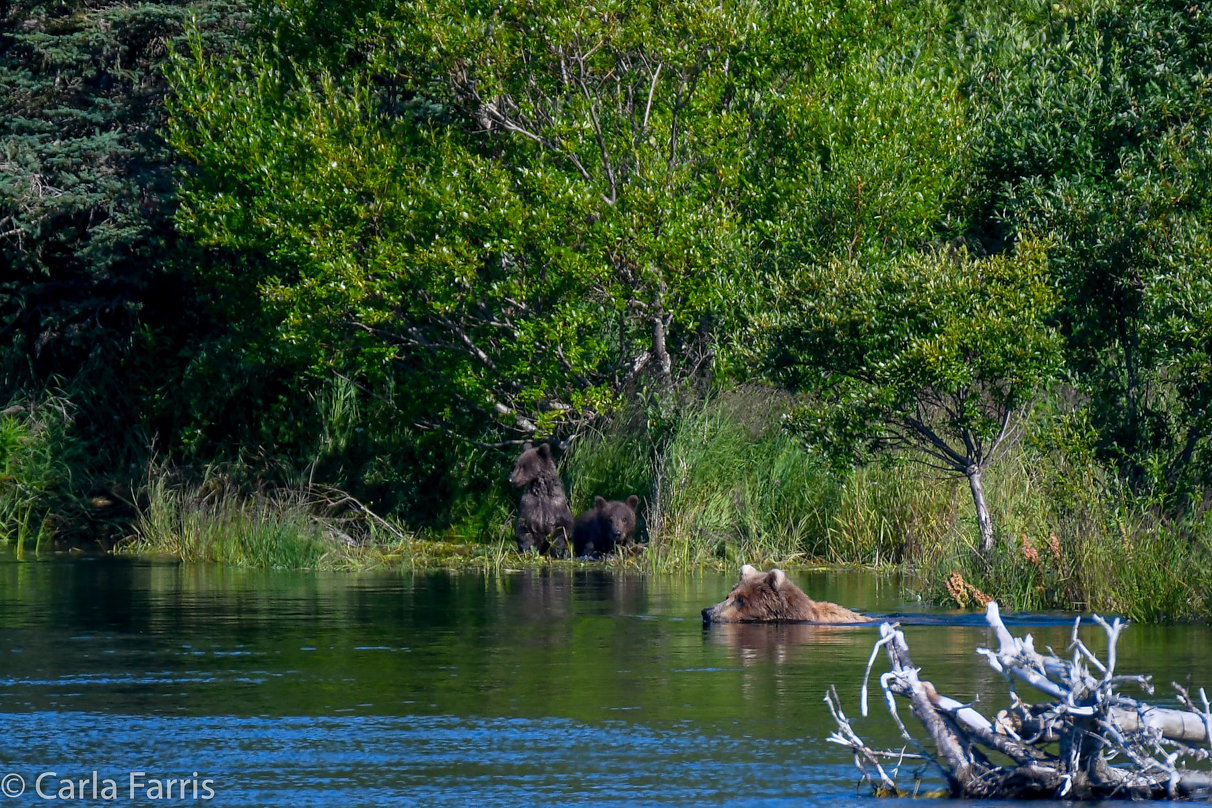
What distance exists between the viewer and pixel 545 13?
22234 millimetres

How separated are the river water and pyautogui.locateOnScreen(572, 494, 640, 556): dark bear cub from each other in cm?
357

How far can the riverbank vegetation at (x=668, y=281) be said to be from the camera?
16750 mm

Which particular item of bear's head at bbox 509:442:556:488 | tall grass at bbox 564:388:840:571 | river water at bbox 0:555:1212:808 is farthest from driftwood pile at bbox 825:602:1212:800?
bear's head at bbox 509:442:556:488

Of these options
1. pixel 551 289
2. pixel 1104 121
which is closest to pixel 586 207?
pixel 551 289

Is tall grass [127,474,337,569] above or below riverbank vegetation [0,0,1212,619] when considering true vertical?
below

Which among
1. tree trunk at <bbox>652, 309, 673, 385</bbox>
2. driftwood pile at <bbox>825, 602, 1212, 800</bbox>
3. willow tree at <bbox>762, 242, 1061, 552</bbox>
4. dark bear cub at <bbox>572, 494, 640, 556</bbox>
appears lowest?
driftwood pile at <bbox>825, 602, 1212, 800</bbox>

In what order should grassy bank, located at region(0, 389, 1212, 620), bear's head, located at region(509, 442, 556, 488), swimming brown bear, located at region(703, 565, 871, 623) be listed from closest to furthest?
swimming brown bear, located at region(703, 565, 871, 623) < grassy bank, located at region(0, 389, 1212, 620) < bear's head, located at region(509, 442, 556, 488)

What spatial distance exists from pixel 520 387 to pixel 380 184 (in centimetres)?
365

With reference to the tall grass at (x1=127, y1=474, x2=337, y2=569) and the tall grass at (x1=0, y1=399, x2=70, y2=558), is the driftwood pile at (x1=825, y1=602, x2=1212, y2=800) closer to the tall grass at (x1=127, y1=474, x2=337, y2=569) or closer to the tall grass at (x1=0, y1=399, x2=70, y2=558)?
the tall grass at (x1=127, y1=474, x2=337, y2=569)

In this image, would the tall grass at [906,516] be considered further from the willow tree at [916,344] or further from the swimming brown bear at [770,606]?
the swimming brown bear at [770,606]

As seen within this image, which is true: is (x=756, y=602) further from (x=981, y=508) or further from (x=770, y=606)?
(x=981, y=508)

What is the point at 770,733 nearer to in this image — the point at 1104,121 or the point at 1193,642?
the point at 1193,642

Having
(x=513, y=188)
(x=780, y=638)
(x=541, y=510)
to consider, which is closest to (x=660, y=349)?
(x=513, y=188)

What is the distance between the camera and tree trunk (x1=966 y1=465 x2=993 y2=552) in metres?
16.6
